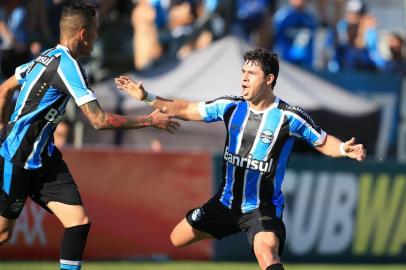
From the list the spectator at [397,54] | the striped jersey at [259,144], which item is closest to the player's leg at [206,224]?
the striped jersey at [259,144]

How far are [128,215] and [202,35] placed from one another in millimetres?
3602

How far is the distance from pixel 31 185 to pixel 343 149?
8.77ft

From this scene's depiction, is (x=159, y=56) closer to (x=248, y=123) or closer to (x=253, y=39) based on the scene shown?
(x=253, y=39)

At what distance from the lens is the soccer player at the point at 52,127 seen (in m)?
8.39

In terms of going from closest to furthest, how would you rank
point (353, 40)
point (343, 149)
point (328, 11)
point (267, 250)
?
point (267, 250)
point (343, 149)
point (353, 40)
point (328, 11)

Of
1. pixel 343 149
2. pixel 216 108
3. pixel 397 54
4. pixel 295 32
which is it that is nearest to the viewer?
pixel 343 149

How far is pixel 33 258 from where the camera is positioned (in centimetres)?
1275

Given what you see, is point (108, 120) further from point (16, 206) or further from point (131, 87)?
point (16, 206)

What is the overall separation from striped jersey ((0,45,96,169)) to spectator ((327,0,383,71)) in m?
8.14

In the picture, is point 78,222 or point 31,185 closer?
point 78,222

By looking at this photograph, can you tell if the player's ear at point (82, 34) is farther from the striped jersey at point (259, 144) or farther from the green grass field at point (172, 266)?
the green grass field at point (172, 266)

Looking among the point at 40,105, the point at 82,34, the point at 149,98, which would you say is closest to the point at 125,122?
the point at 149,98

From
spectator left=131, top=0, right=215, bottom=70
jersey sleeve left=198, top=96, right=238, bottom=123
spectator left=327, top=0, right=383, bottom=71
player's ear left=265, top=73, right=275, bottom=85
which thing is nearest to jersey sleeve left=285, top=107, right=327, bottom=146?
player's ear left=265, top=73, right=275, bottom=85

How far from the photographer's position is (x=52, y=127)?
8664 mm
